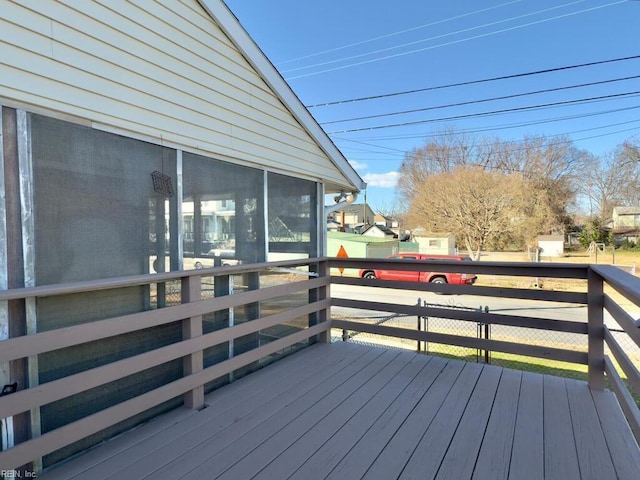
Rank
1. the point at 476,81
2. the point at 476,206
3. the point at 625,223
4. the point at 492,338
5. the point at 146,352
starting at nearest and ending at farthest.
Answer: the point at 146,352 < the point at 492,338 < the point at 476,81 < the point at 476,206 < the point at 625,223

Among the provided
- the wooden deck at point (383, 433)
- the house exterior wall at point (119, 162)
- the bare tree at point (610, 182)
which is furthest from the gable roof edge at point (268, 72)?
the bare tree at point (610, 182)

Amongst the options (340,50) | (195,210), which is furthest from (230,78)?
(340,50)

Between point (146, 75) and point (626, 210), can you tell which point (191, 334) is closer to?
point (146, 75)

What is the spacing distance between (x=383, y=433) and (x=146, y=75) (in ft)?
8.60

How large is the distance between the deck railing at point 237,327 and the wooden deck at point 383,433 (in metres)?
0.16

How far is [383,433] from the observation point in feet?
6.61

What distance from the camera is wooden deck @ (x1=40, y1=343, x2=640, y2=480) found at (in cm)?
170

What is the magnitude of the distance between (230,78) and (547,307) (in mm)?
10883

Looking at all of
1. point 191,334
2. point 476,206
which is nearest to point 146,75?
point 191,334

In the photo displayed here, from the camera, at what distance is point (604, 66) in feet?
34.7

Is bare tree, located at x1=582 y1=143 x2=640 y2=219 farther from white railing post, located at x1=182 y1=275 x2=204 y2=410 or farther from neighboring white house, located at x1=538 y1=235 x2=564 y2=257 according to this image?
white railing post, located at x1=182 y1=275 x2=204 y2=410

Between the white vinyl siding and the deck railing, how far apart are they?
958 millimetres

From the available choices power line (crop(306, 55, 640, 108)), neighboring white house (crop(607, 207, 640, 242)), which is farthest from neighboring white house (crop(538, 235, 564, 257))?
power line (crop(306, 55, 640, 108))

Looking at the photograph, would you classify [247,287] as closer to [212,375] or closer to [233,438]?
[212,375]
